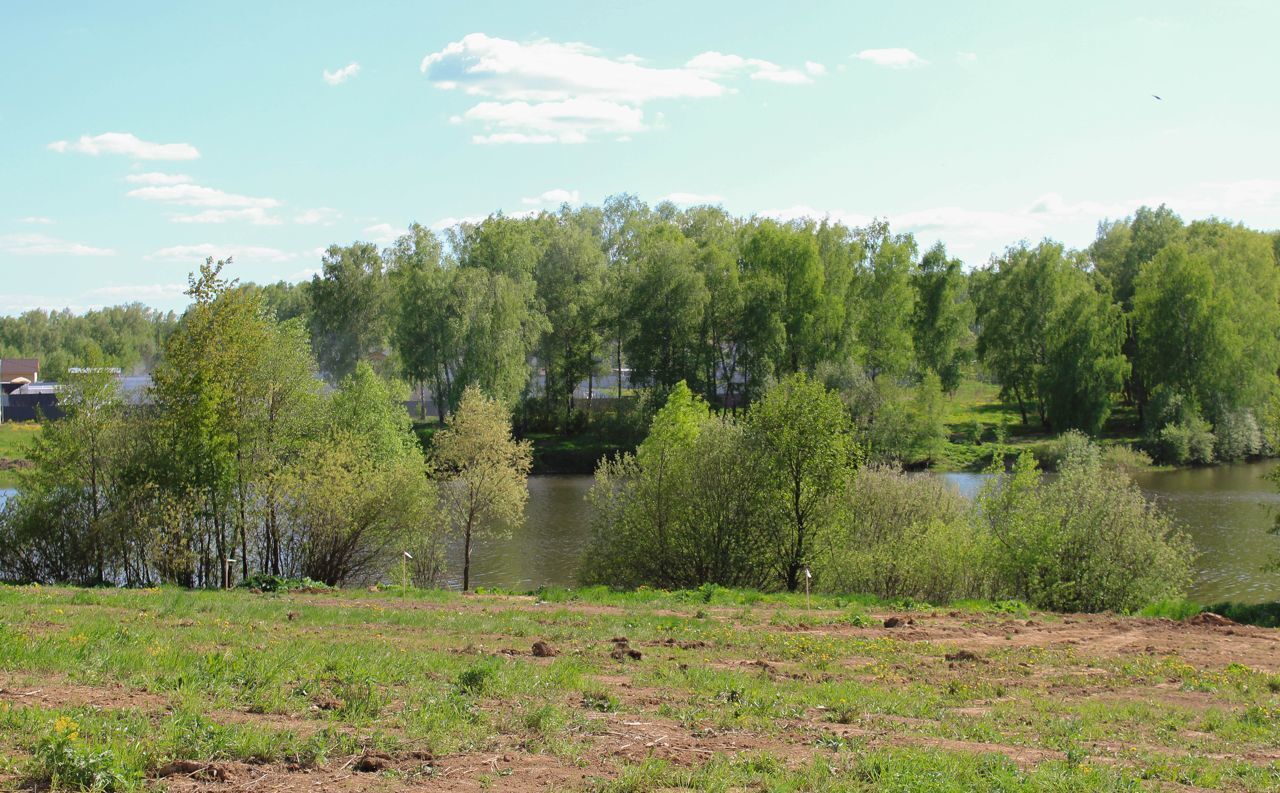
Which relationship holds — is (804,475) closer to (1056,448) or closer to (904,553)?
(904,553)

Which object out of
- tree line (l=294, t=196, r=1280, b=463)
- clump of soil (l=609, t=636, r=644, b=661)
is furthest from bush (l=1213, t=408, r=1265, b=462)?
clump of soil (l=609, t=636, r=644, b=661)

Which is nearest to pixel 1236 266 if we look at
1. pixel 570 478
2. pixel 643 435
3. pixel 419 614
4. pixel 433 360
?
pixel 643 435

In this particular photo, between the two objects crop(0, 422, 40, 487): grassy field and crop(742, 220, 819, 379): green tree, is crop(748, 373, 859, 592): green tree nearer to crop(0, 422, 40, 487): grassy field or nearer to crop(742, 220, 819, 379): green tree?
crop(742, 220, 819, 379): green tree

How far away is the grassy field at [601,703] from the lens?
8180 millimetres

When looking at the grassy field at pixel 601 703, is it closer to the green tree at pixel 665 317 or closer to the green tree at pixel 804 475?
the green tree at pixel 804 475

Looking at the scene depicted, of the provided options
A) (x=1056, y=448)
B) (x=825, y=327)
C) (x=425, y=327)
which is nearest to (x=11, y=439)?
(x=425, y=327)

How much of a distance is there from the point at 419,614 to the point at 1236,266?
7650cm

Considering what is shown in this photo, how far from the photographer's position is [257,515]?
103ft

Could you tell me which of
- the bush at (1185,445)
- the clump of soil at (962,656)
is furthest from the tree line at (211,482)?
the bush at (1185,445)

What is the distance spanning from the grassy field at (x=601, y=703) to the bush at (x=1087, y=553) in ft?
22.1

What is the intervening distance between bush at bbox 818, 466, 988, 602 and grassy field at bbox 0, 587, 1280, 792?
8.77 metres

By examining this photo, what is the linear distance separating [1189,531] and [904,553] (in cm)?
2192

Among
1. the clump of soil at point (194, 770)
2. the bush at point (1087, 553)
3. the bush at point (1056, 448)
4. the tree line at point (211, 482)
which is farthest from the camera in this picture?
the bush at point (1056, 448)

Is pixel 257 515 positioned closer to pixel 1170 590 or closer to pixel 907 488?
pixel 907 488
